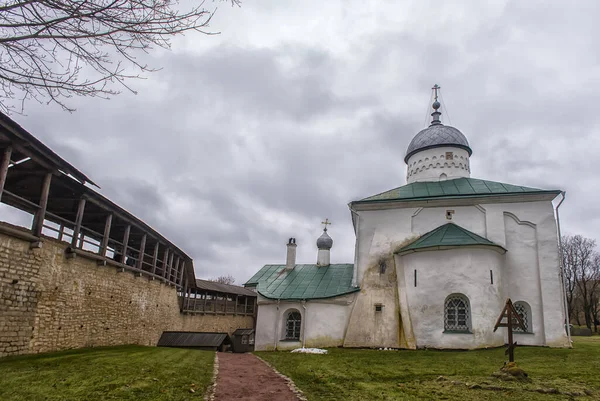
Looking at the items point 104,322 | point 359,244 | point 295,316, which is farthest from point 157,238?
point 359,244

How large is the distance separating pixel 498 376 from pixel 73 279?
11112 mm

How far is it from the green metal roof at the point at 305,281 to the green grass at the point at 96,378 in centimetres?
1138

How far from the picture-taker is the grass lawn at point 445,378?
7070 mm

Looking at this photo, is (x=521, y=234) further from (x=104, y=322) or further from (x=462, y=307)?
(x=104, y=322)

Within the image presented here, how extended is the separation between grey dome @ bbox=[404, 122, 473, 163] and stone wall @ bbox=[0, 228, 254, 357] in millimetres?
15546

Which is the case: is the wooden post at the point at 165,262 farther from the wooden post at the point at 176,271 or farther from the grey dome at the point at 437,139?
the grey dome at the point at 437,139

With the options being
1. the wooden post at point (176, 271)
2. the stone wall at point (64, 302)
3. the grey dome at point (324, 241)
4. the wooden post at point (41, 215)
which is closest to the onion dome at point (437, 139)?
the grey dome at point (324, 241)

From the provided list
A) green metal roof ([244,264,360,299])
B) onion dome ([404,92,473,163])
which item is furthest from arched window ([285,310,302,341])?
onion dome ([404,92,473,163])

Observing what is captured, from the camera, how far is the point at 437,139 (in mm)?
23344

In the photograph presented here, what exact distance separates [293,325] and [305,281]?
2748mm

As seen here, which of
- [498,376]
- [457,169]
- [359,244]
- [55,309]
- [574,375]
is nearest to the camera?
[498,376]

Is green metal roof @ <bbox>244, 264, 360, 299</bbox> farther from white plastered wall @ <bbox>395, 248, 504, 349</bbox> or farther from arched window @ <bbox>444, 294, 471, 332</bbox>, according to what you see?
arched window @ <bbox>444, 294, 471, 332</bbox>

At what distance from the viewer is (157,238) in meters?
18.7

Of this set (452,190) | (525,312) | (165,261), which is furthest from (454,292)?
(165,261)
